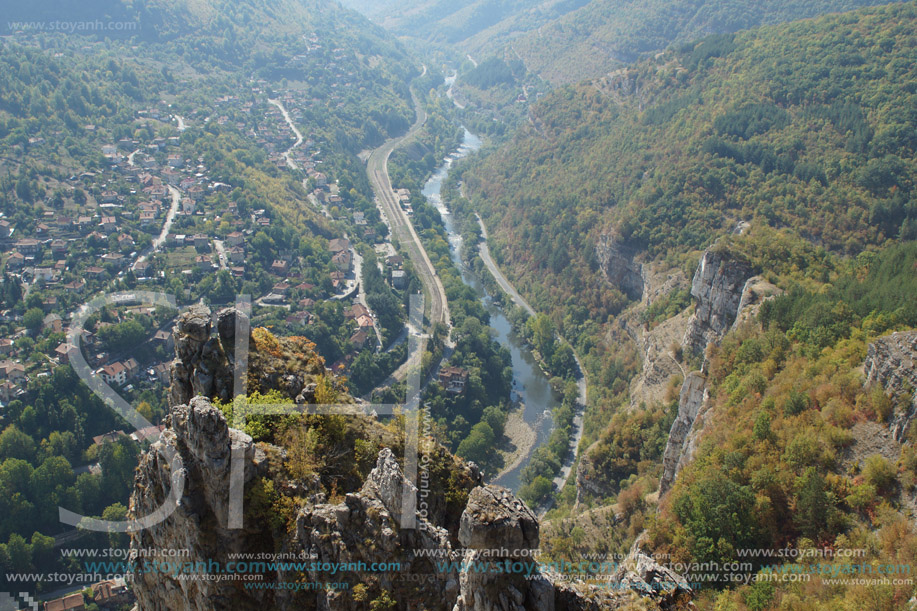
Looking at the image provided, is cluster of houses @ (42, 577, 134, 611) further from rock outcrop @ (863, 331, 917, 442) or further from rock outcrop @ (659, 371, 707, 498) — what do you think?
rock outcrop @ (863, 331, 917, 442)

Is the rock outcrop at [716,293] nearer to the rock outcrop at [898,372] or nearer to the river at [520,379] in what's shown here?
the rock outcrop at [898,372]

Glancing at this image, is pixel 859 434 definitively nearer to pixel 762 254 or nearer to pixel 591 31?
pixel 762 254

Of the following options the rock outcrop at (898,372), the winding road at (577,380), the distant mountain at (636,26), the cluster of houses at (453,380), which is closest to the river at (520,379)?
the winding road at (577,380)

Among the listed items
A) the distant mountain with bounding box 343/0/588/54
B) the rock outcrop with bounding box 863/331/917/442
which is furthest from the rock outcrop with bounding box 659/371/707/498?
the distant mountain with bounding box 343/0/588/54

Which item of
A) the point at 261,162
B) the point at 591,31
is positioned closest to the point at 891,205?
the point at 261,162

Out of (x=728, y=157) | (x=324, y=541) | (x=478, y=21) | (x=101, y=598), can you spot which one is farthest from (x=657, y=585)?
(x=478, y=21)

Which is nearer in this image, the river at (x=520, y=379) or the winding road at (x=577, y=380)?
the winding road at (x=577, y=380)
